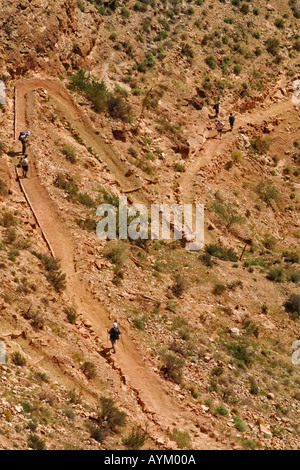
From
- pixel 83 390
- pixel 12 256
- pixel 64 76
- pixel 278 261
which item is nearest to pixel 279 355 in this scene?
pixel 278 261

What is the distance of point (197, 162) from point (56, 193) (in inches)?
451

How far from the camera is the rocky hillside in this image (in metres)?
18.0

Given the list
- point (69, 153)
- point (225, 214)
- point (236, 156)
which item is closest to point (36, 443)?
point (69, 153)

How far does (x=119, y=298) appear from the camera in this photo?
22156mm

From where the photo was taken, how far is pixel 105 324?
2103 centimetres

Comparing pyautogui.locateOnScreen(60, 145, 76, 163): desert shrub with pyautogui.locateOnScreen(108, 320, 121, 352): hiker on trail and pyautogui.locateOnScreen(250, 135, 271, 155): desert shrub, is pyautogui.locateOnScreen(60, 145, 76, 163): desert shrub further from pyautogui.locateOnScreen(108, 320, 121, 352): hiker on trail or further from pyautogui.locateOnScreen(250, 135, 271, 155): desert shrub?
pyautogui.locateOnScreen(250, 135, 271, 155): desert shrub

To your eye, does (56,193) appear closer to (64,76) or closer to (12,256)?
(12,256)

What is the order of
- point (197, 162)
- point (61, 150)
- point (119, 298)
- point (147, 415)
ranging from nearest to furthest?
point (147, 415), point (119, 298), point (61, 150), point (197, 162)

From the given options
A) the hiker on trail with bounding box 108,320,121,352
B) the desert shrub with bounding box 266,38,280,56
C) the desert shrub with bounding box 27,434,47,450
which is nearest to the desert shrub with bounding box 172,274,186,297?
the hiker on trail with bounding box 108,320,121,352

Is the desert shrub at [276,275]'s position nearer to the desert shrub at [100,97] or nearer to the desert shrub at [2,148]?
the desert shrub at [100,97]

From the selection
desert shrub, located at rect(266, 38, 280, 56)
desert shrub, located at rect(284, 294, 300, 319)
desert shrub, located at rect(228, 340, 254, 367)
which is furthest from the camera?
desert shrub, located at rect(266, 38, 280, 56)

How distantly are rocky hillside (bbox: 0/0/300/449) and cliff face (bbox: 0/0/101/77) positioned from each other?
90mm

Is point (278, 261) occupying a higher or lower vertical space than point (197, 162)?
lower
